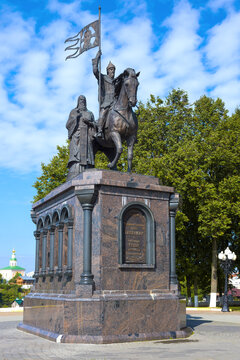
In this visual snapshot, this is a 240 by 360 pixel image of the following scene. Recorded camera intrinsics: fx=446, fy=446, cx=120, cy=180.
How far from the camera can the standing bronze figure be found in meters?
13.6

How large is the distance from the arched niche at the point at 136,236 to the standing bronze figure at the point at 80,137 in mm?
2618

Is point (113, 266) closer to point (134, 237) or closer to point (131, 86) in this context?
point (134, 237)

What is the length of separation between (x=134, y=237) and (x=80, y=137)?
3834 millimetres

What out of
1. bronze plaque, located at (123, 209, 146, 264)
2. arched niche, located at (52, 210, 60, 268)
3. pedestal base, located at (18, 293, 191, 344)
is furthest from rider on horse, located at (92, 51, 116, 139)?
pedestal base, located at (18, 293, 191, 344)

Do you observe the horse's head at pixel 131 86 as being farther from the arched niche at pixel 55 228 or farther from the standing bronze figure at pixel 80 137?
the arched niche at pixel 55 228

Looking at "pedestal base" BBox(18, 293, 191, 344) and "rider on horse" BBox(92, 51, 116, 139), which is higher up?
"rider on horse" BBox(92, 51, 116, 139)

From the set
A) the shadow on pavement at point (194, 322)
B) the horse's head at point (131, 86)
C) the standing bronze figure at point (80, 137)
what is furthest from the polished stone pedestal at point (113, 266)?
the shadow on pavement at point (194, 322)

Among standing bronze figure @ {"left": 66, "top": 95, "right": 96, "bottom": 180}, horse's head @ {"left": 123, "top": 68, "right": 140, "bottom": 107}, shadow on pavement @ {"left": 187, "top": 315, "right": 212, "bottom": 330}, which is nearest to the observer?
horse's head @ {"left": 123, "top": 68, "right": 140, "bottom": 107}

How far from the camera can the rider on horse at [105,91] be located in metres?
13.1

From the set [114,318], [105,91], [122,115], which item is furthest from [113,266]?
[105,91]

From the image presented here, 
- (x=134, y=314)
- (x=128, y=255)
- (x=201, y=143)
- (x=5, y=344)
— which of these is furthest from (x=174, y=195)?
(x=201, y=143)

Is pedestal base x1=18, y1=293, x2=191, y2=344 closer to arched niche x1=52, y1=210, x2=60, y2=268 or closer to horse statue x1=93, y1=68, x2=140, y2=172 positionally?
arched niche x1=52, y1=210, x2=60, y2=268

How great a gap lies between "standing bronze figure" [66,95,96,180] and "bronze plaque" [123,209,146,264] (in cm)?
267

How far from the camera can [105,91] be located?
13.6 m
